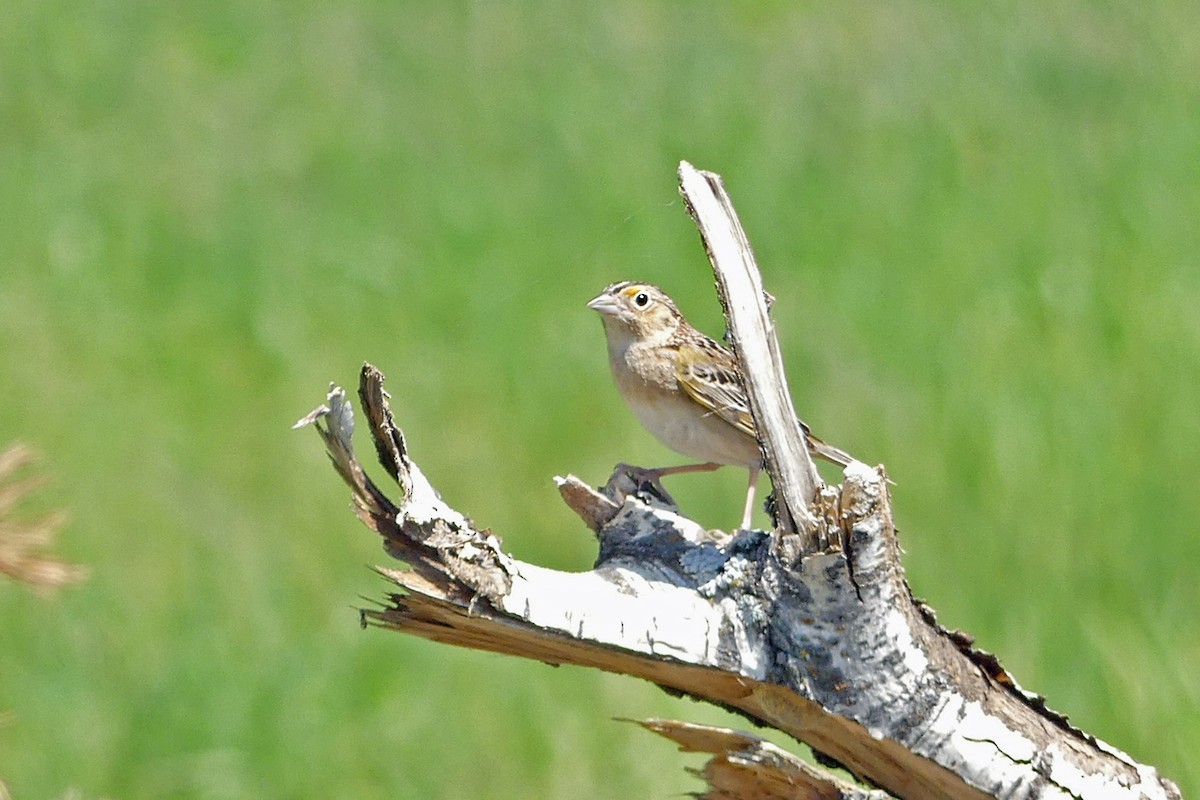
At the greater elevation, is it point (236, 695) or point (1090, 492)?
point (1090, 492)

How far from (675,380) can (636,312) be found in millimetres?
347

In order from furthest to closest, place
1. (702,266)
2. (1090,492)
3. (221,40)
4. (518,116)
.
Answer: (221,40) → (518,116) → (702,266) → (1090,492)

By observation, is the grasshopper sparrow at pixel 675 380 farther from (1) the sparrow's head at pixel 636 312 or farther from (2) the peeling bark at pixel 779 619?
(2) the peeling bark at pixel 779 619

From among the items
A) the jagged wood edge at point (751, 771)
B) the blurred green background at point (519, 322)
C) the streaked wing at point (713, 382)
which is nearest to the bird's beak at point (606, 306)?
the streaked wing at point (713, 382)

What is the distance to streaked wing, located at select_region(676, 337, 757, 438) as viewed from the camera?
241 inches

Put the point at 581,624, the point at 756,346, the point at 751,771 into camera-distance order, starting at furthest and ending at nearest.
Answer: the point at 751,771 < the point at 756,346 < the point at 581,624

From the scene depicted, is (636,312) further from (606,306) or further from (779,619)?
(779,619)

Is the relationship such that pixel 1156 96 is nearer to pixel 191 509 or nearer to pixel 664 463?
pixel 664 463

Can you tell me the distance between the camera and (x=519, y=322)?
35.1 feet

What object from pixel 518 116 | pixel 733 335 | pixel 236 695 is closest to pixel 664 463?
pixel 236 695

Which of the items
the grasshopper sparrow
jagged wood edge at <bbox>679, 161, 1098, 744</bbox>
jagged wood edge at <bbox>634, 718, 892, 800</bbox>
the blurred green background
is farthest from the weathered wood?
the blurred green background

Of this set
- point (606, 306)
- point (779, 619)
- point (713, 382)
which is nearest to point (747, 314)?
point (779, 619)

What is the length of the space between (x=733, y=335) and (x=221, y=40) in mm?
10654

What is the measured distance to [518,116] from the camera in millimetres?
12672
